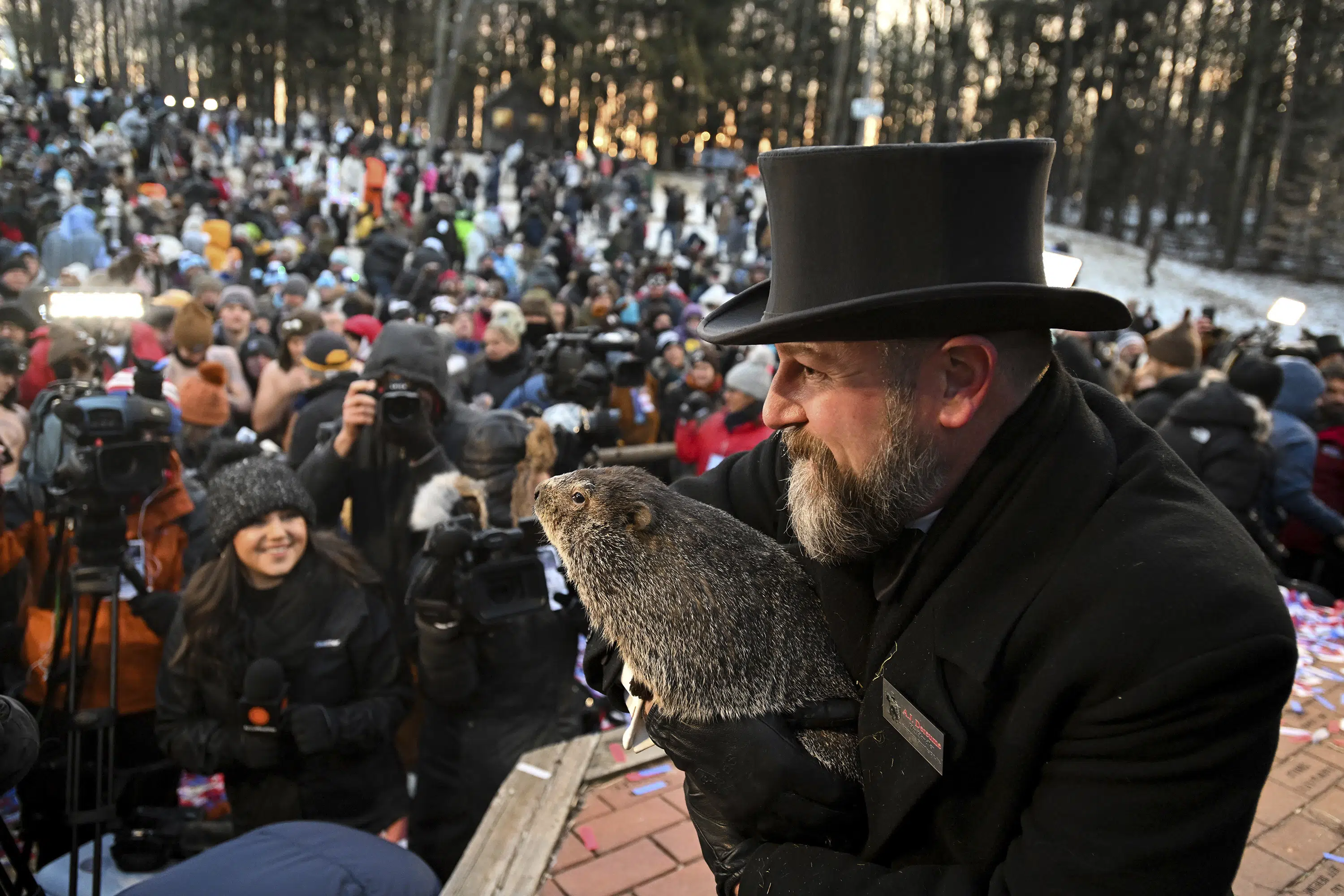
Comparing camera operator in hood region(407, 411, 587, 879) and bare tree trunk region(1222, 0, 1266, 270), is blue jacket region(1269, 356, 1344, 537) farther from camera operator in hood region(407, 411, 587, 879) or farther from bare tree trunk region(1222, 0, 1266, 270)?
bare tree trunk region(1222, 0, 1266, 270)

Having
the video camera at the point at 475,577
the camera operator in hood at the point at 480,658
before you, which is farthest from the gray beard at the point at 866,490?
the video camera at the point at 475,577

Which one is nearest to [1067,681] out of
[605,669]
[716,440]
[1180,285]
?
[605,669]

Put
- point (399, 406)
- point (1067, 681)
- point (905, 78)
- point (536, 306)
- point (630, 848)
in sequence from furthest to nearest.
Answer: point (905, 78) < point (536, 306) < point (399, 406) < point (630, 848) < point (1067, 681)

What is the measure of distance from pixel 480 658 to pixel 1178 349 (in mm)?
5582

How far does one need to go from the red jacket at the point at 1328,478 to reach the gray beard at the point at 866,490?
640cm

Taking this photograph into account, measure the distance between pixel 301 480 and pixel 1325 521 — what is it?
6.19 metres

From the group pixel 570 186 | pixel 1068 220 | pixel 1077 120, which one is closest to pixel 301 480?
pixel 570 186

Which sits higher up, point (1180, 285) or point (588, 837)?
point (1180, 285)

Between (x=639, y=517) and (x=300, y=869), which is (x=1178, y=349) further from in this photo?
(x=300, y=869)

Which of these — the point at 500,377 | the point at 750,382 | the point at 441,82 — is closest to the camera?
the point at 750,382

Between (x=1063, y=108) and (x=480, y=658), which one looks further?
(x=1063, y=108)

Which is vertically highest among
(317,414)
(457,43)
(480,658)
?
(457,43)

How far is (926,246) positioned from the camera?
1.49 m

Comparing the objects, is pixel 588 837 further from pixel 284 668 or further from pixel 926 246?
pixel 926 246
